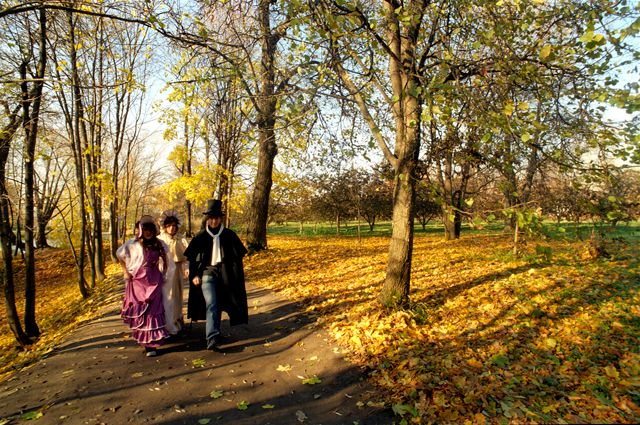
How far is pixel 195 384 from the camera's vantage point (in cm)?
428

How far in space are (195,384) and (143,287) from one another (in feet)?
5.77

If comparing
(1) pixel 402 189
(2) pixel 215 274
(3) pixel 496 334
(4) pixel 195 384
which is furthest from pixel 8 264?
(3) pixel 496 334

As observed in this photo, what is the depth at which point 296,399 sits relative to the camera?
3.97m

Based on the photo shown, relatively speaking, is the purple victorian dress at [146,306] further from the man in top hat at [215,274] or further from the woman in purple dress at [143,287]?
the man in top hat at [215,274]

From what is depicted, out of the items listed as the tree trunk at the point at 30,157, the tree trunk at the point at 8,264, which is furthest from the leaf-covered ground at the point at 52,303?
the tree trunk at the point at 30,157

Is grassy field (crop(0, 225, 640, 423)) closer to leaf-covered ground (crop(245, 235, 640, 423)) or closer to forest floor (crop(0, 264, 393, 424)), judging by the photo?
leaf-covered ground (crop(245, 235, 640, 423))

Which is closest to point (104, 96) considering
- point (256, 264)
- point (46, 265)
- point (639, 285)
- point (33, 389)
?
point (256, 264)

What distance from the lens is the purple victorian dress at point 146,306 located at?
204 inches

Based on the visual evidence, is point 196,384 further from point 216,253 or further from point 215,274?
Result: point 216,253

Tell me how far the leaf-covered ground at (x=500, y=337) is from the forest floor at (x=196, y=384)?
1.55ft

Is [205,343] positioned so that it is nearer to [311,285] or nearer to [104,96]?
[311,285]

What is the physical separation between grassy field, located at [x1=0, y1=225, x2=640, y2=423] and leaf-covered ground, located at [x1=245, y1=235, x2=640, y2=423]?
0.02m

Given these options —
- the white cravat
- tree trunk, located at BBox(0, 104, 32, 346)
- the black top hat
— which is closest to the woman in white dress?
the white cravat

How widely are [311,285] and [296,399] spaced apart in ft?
15.7
